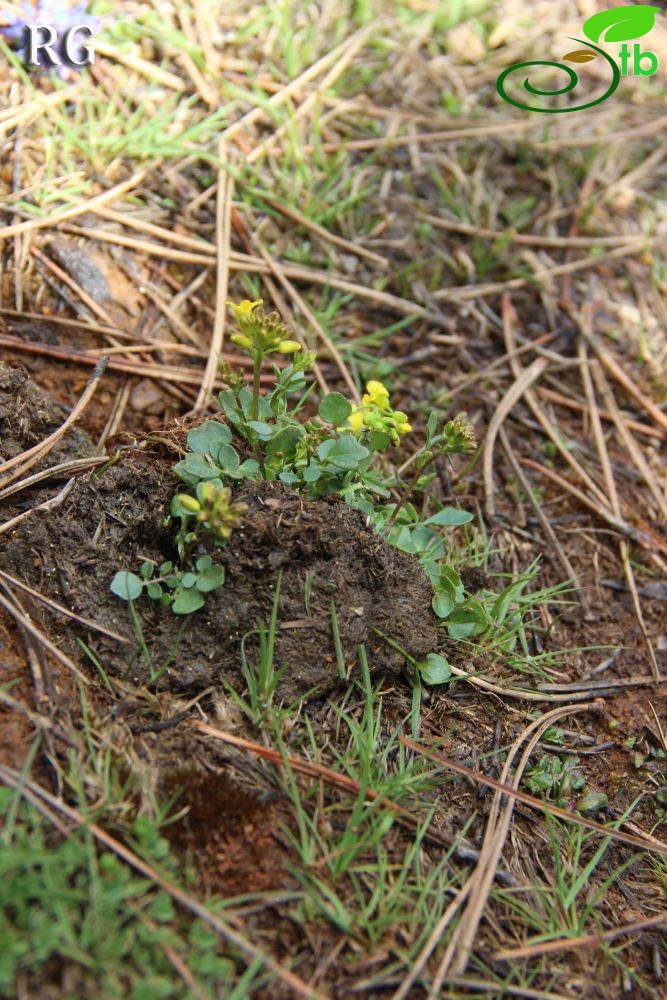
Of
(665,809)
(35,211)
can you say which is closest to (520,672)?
(665,809)

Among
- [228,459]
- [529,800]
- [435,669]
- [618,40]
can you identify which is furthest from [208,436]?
[618,40]

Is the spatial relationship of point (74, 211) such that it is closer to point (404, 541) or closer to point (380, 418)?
point (380, 418)

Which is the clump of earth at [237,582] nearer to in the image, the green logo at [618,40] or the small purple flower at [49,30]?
the small purple flower at [49,30]

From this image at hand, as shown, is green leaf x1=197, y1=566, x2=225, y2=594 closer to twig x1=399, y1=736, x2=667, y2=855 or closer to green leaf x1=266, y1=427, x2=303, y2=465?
green leaf x1=266, y1=427, x2=303, y2=465

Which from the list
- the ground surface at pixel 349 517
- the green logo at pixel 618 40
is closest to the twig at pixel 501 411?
the ground surface at pixel 349 517

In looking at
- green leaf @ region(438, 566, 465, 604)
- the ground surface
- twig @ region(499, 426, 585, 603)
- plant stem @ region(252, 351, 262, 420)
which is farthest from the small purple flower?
green leaf @ region(438, 566, 465, 604)

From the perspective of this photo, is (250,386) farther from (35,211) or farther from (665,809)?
(665,809)
